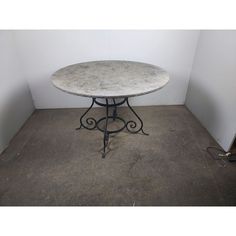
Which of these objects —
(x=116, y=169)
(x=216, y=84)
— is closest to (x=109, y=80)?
Answer: (x=116, y=169)

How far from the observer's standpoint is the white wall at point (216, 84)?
5.77 ft

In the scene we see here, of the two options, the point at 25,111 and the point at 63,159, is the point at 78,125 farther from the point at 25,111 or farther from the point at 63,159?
the point at 25,111

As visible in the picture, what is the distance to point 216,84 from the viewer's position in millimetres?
1991

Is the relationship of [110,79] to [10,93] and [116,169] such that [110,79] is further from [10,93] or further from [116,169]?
[10,93]

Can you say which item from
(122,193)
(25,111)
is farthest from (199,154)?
(25,111)

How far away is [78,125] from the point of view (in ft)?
7.70

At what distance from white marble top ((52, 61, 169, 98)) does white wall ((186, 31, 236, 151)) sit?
682 mm

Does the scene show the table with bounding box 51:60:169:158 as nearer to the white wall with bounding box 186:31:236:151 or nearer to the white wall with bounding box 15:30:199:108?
the white wall with bounding box 15:30:199:108

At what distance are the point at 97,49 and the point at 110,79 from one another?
0.90 meters

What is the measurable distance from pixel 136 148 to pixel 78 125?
88 centimetres

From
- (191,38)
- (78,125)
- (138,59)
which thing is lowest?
(78,125)

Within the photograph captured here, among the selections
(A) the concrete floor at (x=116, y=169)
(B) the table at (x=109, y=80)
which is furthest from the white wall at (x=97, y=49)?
(A) the concrete floor at (x=116, y=169)

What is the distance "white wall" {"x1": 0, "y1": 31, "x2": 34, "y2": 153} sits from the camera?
1988 mm

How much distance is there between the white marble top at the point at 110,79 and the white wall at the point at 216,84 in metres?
0.68
